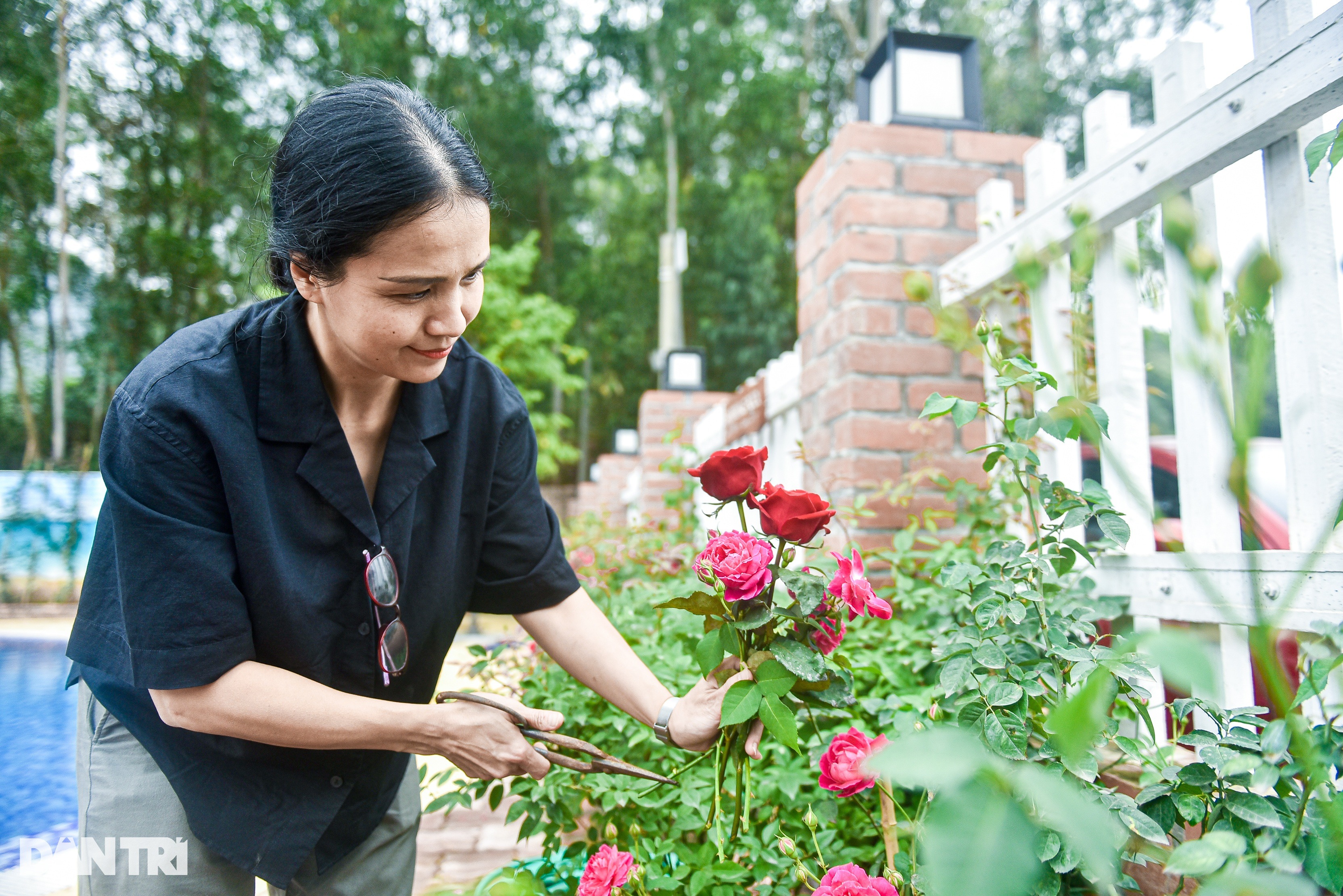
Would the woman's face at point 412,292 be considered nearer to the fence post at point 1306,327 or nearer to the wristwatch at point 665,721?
the wristwatch at point 665,721

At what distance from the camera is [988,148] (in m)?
2.49


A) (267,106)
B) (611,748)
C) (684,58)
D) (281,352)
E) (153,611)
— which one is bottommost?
(611,748)

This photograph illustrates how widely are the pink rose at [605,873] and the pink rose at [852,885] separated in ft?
0.81

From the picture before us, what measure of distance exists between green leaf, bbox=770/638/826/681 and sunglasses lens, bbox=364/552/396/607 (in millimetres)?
621

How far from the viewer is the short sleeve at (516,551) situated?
5.00ft

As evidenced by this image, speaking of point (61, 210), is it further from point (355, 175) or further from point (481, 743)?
point (481, 743)

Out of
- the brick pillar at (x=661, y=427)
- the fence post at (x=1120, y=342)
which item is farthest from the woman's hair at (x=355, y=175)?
the brick pillar at (x=661, y=427)

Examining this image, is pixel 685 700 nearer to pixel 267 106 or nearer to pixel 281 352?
pixel 281 352

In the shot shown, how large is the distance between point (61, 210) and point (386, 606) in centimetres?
1680

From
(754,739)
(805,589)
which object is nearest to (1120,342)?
(805,589)

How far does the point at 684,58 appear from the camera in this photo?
1858cm

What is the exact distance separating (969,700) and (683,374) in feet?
18.7

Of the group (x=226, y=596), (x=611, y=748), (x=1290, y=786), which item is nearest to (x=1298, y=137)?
(x=1290, y=786)

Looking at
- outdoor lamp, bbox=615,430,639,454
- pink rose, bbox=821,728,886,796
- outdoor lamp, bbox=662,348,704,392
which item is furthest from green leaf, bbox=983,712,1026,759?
outdoor lamp, bbox=615,430,639,454
